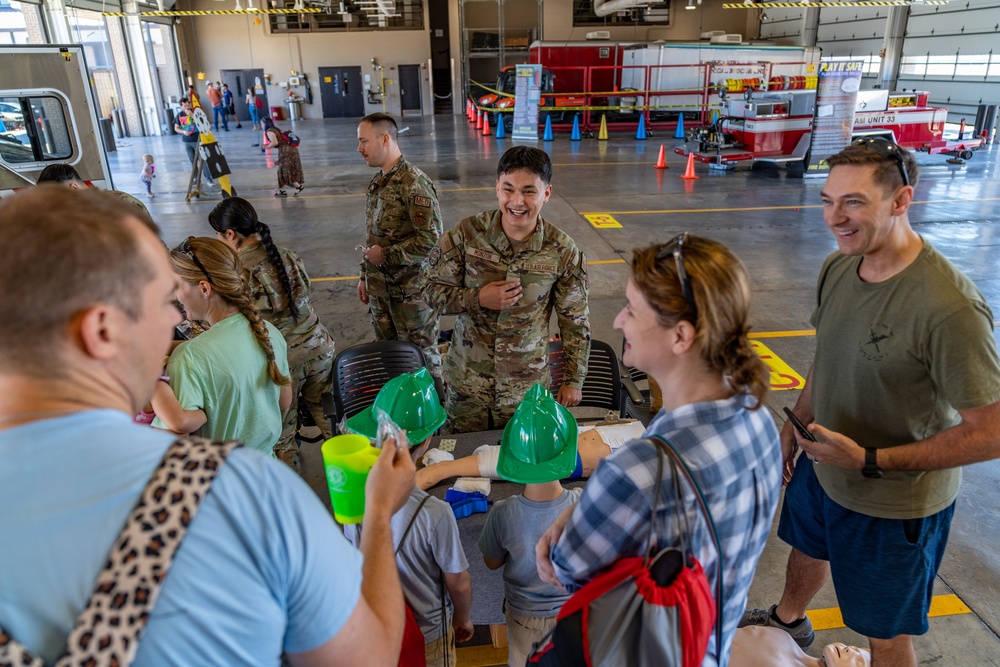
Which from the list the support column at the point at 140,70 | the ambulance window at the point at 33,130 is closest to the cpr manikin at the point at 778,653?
the ambulance window at the point at 33,130

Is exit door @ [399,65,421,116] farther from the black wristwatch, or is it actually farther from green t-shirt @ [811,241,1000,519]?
the black wristwatch

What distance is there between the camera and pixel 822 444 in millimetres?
2182

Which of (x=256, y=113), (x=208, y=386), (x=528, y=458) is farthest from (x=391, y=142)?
(x=256, y=113)

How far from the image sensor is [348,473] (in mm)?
1432

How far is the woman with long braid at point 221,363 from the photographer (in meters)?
2.44

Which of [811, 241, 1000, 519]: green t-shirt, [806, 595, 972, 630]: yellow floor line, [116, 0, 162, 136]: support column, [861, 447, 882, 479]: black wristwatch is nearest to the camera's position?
[811, 241, 1000, 519]: green t-shirt

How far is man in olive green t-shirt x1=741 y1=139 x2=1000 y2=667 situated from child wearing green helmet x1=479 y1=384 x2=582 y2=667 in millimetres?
877

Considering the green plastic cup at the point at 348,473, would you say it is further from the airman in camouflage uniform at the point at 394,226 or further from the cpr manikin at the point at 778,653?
the airman in camouflage uniform at the point at 394,226

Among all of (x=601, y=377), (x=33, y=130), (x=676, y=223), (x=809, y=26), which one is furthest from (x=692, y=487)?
(x=809, y=26)

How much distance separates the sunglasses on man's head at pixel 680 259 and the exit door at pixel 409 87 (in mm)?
32231

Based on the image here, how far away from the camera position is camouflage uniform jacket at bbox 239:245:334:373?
3766mm

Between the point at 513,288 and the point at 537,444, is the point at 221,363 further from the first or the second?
the point at 513,288

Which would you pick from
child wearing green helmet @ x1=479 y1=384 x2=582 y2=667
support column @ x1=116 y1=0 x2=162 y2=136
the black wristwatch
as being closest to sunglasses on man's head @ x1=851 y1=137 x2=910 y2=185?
the black wristwatch

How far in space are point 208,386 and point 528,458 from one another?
1.29m
